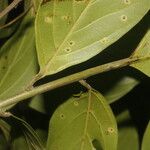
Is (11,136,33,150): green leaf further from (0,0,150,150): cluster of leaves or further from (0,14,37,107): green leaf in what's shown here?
(0,14,37,107): green leaf

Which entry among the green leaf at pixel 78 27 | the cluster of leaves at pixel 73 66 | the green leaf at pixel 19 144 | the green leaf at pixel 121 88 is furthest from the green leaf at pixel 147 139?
the green leaf at pixel 19 144

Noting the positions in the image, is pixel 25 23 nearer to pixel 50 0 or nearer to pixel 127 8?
pixel 50 0

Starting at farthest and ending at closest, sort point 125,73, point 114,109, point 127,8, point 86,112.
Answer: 1. point 114,109
2. point 125,73
3. point 86,112
4. point 127,8

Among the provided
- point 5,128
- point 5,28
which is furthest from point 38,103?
point 5,28

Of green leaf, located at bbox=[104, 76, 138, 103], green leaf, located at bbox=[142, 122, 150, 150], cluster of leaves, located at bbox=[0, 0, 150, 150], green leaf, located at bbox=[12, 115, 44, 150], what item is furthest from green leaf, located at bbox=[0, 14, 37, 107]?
green leaf, located at bbox=[142, 122, 150, 150]

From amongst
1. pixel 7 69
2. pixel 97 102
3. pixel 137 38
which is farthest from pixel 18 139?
pixel 137 38

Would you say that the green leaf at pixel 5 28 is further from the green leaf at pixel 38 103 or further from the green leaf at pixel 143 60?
the green leaf at pixel 143 60

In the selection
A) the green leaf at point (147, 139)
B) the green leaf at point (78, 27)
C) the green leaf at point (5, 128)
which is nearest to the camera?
the green leaf at point (78, 27)
